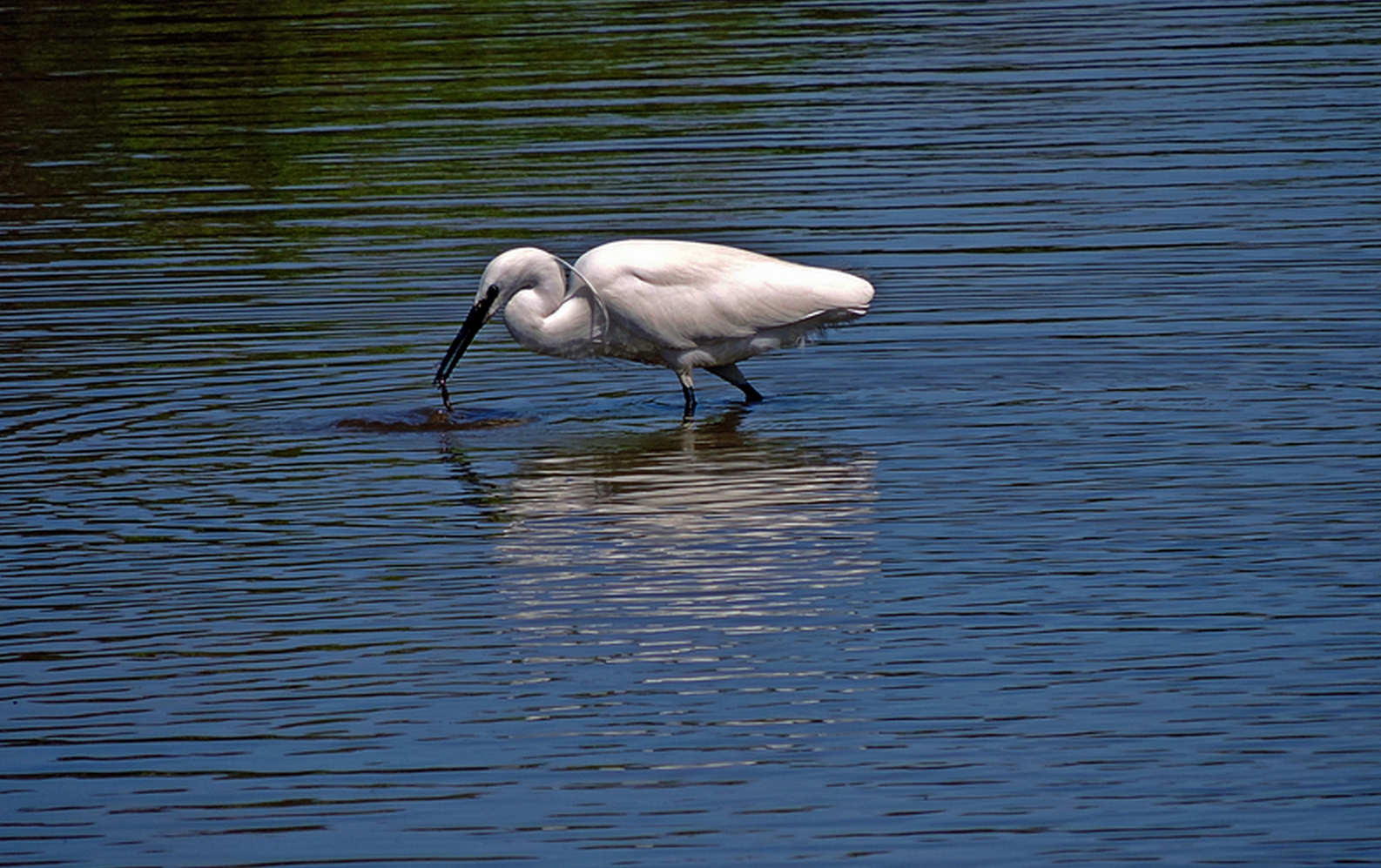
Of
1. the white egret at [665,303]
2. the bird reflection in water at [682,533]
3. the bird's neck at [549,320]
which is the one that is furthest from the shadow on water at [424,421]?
the bird reflection in water at [682,533]

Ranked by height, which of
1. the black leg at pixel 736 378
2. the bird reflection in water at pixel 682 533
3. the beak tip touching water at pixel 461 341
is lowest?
the bird reflection in water at pixel 682 533

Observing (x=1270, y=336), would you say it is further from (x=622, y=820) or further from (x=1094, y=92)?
(x=1094, y=92)

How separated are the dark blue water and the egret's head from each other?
0.39 m

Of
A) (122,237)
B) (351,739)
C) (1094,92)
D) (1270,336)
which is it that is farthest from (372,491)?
(1094,92)

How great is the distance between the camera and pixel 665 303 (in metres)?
10.8

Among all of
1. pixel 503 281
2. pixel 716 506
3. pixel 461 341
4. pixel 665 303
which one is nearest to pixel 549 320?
pixel 503 281

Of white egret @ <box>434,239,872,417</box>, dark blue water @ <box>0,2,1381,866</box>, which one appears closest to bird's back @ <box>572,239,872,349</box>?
white egret @ <box>434,239,872,417</box>

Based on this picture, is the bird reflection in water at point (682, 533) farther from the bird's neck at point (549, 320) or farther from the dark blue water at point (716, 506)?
the bird's neck at point (549, 320)

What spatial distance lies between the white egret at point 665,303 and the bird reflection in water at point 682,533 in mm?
423

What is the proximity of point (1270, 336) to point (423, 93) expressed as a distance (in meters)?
11.8

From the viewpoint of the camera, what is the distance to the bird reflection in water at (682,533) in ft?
25.2

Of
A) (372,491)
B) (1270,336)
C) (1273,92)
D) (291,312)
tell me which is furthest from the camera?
(1273,92)

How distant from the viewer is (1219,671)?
6852 mm

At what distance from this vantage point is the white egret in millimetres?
10797
